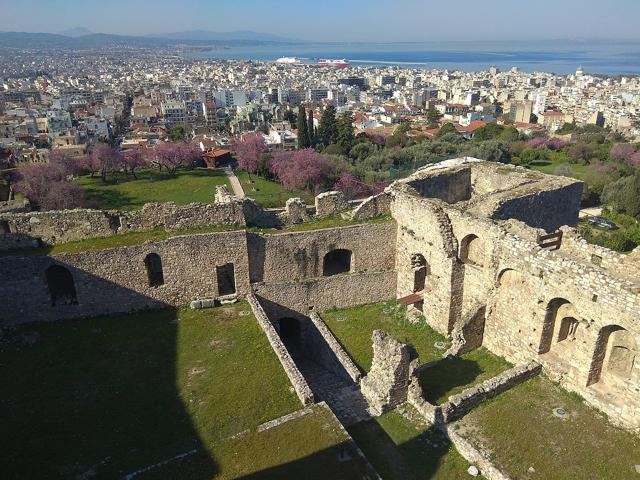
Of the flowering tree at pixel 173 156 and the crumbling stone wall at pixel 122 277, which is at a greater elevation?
the crumbling stone wall at pixel 122 277

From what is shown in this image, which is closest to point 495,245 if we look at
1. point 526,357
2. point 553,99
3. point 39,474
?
point 526,357

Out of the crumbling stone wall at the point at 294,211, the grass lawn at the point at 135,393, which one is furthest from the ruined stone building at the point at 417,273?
the grass lawn at the point at 135,393

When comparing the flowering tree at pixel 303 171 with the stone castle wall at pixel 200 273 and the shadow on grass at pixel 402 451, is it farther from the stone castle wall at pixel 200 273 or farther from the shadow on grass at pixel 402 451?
the shadow on grass at pixel 402 451

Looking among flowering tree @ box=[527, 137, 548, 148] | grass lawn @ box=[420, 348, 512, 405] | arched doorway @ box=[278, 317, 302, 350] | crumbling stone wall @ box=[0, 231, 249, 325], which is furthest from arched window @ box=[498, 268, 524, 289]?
flowering tree @ box=[527, 137, 548, 148]

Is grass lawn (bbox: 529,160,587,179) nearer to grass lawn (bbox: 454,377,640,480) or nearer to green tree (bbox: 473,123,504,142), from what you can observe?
green tree (bbox: 473,123,504,142)

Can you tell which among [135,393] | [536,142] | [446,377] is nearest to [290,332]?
[446,377]

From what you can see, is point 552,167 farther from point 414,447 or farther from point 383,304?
point 414,447
